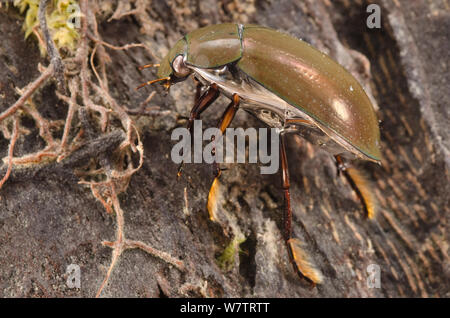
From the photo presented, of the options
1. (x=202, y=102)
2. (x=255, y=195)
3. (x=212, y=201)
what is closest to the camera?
(x=202, y=102)

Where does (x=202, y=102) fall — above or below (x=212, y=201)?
above

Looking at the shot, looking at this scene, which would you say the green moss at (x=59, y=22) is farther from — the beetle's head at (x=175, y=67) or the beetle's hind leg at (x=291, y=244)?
the beetle's hind leg at (x=291, y=244)

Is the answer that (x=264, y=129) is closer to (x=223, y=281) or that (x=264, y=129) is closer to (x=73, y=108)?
(x=223, y=281)

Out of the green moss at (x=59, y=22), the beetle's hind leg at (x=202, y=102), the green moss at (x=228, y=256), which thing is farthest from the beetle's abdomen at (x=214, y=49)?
the green moss at (x=228, y=256)

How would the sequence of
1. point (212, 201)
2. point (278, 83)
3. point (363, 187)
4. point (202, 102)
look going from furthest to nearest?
point (363, 187) → point (212, 201) → point (202, 102) → point (278, 83)

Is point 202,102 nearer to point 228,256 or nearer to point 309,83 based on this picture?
point 309,83

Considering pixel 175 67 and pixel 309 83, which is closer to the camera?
pixel 309 83

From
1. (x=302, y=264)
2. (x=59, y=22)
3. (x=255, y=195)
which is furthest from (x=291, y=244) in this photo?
(x=59, y=22)
